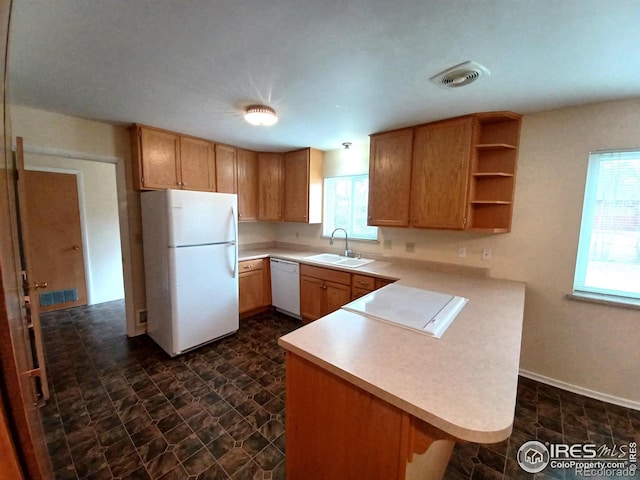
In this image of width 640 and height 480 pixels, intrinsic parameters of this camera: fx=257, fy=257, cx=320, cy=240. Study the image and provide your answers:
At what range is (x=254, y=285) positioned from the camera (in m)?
3.49

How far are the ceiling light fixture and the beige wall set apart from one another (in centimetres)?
215

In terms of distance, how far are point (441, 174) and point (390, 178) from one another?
20.3 inches

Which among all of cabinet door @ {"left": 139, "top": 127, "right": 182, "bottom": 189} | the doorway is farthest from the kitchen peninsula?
A: the doorway

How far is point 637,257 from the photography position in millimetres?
1906

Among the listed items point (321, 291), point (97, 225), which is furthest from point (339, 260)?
point (97, 225)

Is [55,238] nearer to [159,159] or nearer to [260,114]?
[159,159]

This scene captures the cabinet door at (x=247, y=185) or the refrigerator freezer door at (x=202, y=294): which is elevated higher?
the cabinet door at (x=247, y=185)

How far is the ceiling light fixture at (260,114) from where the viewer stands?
206 cm

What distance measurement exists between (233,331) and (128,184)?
6.56 feet

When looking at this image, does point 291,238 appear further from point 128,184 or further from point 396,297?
point 396,297

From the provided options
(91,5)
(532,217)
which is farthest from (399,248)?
(91,5)

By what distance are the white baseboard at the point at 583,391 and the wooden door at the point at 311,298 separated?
2034 millimetres

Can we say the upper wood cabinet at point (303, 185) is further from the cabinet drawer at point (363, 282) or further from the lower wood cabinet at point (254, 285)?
the cabinet drawer at point (363, 282)

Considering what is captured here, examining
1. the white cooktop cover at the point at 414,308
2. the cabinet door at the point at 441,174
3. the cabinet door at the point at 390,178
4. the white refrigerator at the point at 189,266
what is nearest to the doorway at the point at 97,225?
the white refrigerator at the point at 189,266
